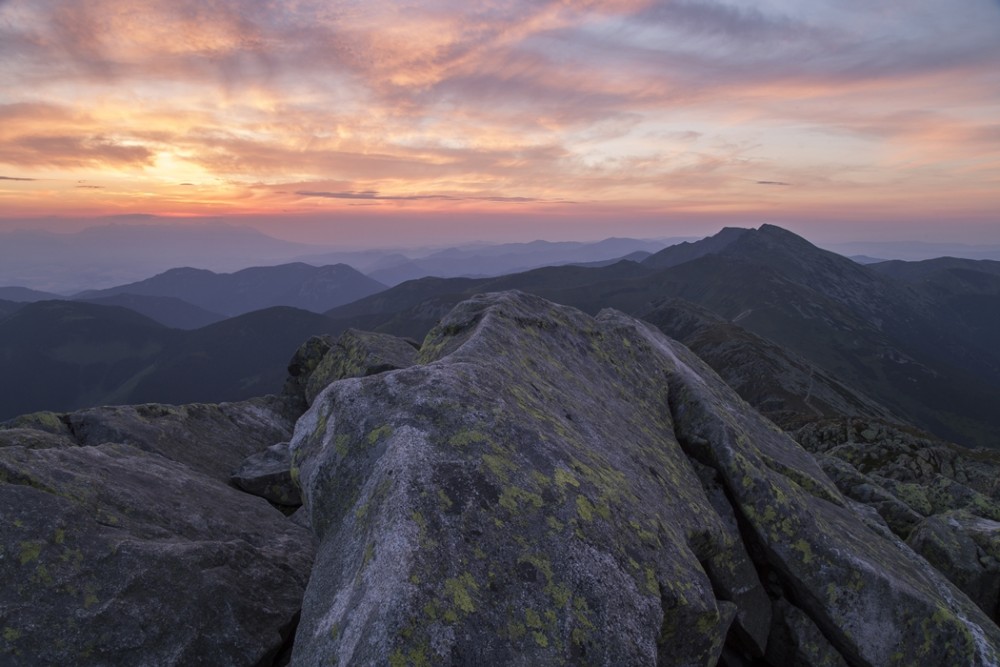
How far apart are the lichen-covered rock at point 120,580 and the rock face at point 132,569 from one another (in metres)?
0.02

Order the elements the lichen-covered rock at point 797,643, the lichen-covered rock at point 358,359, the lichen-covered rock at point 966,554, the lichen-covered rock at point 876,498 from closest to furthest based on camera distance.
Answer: the lichen-covered rock at point 797,643 → the lichen-covered rock at point 966,554 → the lichen-covered rock at point 876,498 → the lichen-covered rock at point 358,359

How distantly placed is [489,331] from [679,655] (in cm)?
751

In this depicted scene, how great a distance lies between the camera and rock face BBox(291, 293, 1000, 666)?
22.0ft

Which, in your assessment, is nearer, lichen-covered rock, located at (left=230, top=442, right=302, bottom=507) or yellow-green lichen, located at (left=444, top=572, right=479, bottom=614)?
yellow-green lichen, located at (left=444, top=572, right=479, bottom=614)

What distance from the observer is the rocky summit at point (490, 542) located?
693cm

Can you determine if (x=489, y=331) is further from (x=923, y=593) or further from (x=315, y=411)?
(x=923, y=593)

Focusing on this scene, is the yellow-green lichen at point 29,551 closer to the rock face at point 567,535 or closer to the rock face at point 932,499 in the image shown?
the rock face at point 567,535

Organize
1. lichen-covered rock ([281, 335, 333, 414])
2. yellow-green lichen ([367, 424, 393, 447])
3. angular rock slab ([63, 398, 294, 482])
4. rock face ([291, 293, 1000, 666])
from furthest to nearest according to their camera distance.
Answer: lichen-covered rock ([281, 335, 333, 414])
angular rock slab ([63, 398, 294, 482])
yellow-green lichen ([367, 424, 393, 447])
rock face ([291, 293, 1000, 666])

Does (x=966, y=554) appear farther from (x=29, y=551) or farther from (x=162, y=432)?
(x=162, y=432)

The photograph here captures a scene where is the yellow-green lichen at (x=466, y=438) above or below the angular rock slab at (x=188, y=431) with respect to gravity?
above

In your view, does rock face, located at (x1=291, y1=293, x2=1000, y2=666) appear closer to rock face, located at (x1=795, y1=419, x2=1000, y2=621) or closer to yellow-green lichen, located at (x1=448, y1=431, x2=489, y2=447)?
yellow-green lichen, located at (x1=448, y1=431, x2=489, y2=447)

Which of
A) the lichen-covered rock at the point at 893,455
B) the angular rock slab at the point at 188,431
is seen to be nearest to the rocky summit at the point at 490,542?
the angular rock slab at the point at 188,431

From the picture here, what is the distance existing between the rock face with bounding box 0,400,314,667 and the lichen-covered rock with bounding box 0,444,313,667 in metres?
0.02

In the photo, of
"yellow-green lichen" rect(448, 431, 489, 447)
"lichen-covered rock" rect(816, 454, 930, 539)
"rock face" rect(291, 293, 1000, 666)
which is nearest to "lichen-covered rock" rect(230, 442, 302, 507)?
"rock face" rect(291, 293, 1000, 666)
